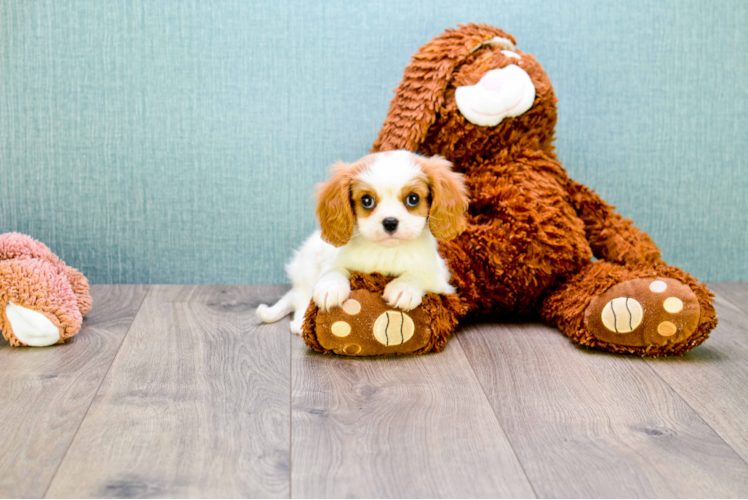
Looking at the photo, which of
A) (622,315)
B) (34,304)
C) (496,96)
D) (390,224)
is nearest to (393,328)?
(390,224)

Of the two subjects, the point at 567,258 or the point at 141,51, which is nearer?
the point at 567,258

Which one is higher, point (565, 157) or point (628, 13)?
point (628, 13)

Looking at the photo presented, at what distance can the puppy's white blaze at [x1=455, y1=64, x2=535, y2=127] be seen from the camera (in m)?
1.46

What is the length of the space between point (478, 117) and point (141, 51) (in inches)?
32.3

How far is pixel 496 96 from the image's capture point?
4.78 ft

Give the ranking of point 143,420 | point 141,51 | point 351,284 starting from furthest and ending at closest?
point 141,51 < point 351,284 < point 143,420

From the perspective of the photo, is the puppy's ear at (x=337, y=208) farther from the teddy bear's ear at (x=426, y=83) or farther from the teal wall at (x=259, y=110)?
the teal wall at (x=259, y=110)

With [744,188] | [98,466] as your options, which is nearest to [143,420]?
[98,466]

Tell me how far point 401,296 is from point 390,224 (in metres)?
0.15

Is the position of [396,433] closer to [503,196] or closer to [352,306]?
[352,306]

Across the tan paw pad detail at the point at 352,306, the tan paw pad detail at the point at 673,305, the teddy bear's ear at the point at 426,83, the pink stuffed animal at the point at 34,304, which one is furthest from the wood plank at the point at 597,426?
the pink stuffed animal at the point at 34,304

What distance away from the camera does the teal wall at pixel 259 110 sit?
1.71 metres

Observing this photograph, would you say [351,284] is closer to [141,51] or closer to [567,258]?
[567,258]

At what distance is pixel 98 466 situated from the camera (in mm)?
913
